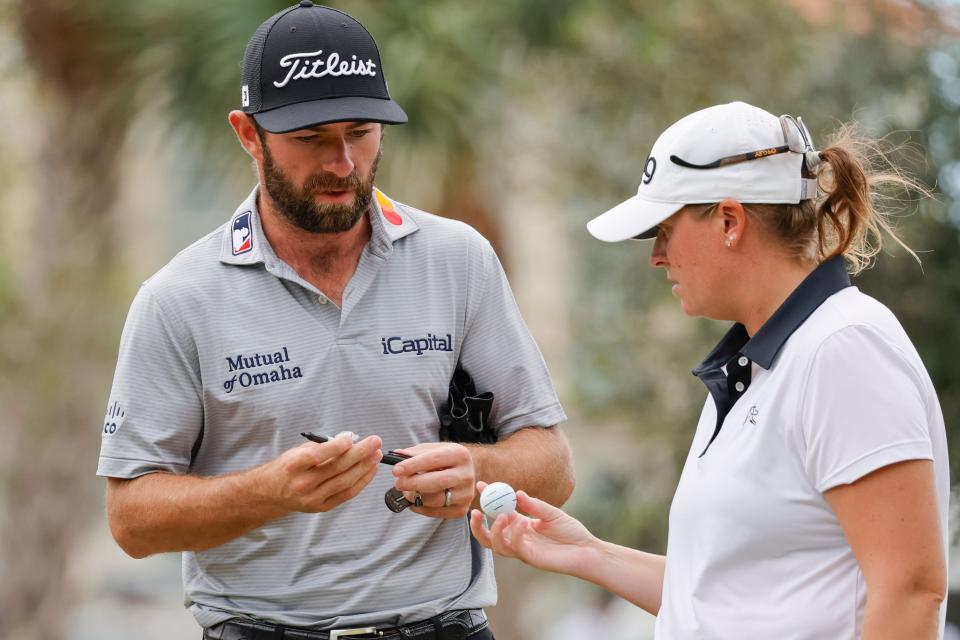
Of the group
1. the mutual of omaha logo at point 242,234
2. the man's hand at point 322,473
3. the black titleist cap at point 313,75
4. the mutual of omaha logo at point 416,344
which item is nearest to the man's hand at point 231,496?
the man's hand at point 322,473

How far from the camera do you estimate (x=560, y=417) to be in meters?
3.28

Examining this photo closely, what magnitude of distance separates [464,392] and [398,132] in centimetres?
587

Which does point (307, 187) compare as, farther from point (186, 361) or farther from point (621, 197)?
point (621, 197)

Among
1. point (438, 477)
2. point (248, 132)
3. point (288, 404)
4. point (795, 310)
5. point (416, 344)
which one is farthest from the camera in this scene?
point (248, 132)

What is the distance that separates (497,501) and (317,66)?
1065 millimetres

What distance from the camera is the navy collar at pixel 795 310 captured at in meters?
2.34

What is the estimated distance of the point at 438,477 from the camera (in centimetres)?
279

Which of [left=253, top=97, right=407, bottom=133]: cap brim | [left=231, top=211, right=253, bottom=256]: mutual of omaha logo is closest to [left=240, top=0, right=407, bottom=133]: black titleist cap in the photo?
[left=253, top=97, right=407, bottom=133]: cap brim

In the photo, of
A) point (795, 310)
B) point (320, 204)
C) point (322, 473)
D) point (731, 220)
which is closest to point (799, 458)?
point (795, 310)

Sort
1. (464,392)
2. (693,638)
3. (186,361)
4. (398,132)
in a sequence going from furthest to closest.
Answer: (398,132) < (464,392) < (186,361) < (693,638)

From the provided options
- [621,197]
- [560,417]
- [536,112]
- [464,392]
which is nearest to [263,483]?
[464,392]

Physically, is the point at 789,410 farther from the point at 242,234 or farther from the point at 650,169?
the point at 242,234

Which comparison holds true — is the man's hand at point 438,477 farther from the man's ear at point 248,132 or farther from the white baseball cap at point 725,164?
the man's ear at point 248,132

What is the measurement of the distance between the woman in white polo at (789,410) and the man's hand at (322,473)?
0.62 metres
